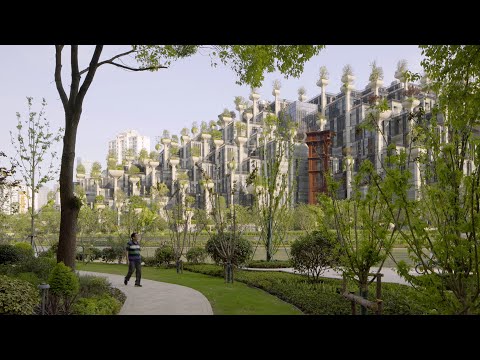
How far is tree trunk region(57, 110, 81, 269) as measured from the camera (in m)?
5.84

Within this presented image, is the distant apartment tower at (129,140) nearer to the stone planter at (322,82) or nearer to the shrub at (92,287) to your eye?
the stone planter at (322,82)

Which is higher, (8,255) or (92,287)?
(8,255)

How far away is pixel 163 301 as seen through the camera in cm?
605

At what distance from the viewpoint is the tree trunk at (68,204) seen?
584 centimetres

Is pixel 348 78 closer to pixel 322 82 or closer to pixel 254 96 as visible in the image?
pixel 322 82

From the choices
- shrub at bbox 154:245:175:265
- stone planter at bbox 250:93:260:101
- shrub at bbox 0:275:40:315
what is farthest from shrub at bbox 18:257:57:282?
stone planter at bbox 250:93:260:101

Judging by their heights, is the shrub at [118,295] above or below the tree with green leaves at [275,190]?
below

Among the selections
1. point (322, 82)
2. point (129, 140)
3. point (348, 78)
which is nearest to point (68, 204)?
point (348, 78)

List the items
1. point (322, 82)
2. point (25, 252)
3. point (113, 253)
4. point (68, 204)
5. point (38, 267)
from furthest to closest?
point (322, 82) < point (113, 253) < point (25, 252) < point (38, 267) < point (68, 204)

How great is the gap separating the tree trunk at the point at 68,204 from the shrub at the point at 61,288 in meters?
1.40

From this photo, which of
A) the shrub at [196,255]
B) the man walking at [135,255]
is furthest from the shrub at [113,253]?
the man walking at [135,255]

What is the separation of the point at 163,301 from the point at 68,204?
1931 mm

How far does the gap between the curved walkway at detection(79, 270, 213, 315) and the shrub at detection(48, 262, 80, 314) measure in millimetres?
816
